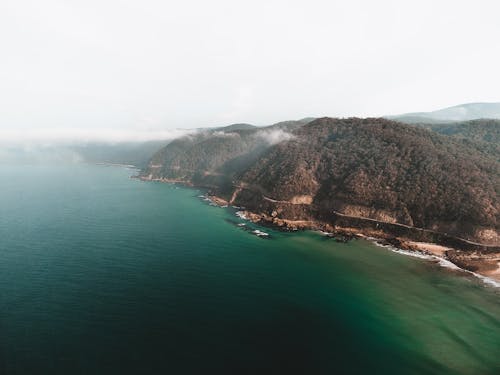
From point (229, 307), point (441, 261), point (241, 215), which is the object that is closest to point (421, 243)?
point (441, 261)

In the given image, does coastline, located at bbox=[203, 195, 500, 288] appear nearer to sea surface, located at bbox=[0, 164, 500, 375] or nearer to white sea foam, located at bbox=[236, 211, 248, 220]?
white sea foam, located at bbox=[236, 211, 248, 220]

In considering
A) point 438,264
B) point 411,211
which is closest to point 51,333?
point 438,264

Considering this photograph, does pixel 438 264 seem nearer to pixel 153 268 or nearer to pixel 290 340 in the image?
pixel 290 340

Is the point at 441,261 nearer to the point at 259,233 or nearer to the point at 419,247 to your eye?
the point at 419,247

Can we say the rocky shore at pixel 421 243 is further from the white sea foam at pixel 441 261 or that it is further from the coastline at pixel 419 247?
the white sea foam at pixel 441 261

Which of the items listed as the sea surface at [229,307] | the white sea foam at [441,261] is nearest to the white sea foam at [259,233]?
the sea surface at [229,307]
